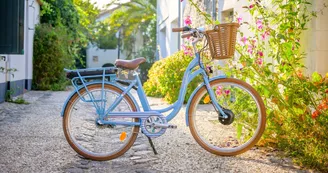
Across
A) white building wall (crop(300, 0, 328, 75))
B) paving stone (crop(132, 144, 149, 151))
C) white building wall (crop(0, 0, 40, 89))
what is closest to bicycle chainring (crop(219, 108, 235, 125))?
paving stone (crop(132, 144, 149, 151))

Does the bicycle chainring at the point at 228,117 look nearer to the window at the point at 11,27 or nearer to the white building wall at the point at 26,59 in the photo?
the window at the point at 11,27

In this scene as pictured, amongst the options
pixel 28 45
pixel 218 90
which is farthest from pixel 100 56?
pixel 218 90

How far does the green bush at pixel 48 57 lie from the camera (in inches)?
492

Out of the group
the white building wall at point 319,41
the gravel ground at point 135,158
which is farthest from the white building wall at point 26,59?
the white building wall at point 319,41

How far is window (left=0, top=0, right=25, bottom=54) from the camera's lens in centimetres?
707

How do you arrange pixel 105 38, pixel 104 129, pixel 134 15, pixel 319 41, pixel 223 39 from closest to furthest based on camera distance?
pixel 223 39
pixel 104 129
pixel 319 41
pixel 134 15
pixel 105 38

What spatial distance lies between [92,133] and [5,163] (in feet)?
A: 3.00

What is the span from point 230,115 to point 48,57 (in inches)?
364

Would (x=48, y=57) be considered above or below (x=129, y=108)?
above

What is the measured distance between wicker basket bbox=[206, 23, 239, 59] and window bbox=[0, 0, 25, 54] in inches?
162

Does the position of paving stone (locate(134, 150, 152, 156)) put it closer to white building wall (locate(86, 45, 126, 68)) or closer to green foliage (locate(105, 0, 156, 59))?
green foliage (locate(105, 0, 156, 59))

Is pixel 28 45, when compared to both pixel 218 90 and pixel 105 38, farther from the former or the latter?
pixel 105 38

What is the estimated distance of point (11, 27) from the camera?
719cm

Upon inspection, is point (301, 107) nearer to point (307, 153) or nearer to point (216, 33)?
point (307, 153)
